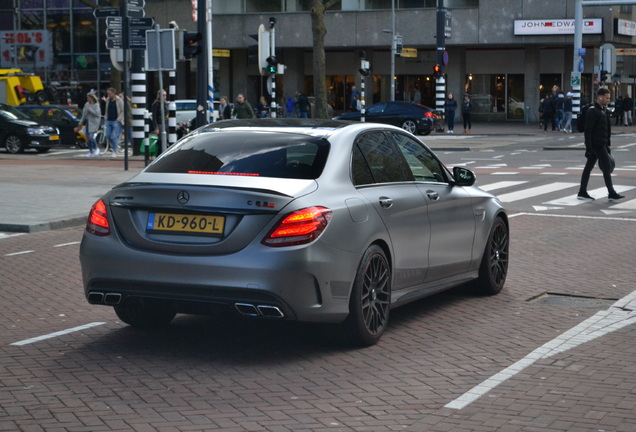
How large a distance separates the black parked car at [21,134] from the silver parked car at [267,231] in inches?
1059

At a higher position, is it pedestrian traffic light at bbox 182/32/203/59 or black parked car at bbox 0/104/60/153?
pedestrian traffic light at bbox 182/32/203/59

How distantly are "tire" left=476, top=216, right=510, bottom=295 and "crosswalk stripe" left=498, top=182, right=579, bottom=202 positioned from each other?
9.04m


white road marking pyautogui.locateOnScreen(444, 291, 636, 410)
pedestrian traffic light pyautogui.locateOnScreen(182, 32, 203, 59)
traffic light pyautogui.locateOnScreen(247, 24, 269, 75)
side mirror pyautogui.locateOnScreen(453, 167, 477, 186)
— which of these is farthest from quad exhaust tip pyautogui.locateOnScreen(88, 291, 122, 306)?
traffic light pyautogui.locateOnScreen(247, 24, 269, 75)

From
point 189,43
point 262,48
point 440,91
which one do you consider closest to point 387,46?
point 440,91

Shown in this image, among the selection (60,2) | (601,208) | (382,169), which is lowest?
(601,208)

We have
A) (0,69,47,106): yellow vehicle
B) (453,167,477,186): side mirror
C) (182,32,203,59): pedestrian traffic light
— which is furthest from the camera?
(0,69,47,106): yellow vehicle

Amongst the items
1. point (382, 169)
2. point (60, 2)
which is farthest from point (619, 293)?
point (60, 2)

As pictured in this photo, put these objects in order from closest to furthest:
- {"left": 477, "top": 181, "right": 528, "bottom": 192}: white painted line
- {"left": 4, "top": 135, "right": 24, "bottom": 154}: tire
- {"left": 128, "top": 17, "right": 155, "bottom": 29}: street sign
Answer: {"left": 477, "top": 181, "right": 528, "bottom": 192}: white painted line, {"left": 128, "top": 17, "right": 155, "bottom": 29}: street sign, {"left": 4, "top": 135, "right": 24, "bottom": 154}: tire

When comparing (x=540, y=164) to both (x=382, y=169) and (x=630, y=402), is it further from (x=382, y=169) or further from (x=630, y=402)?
(x=630, y=402)

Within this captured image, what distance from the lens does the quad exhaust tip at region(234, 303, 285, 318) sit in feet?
21.6

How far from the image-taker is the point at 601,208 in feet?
56.6

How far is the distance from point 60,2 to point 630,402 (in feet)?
195

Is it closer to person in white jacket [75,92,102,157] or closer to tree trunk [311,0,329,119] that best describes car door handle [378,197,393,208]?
person in white jacket [75,92,102,157]

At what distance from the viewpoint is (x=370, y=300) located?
7246 millimetres
